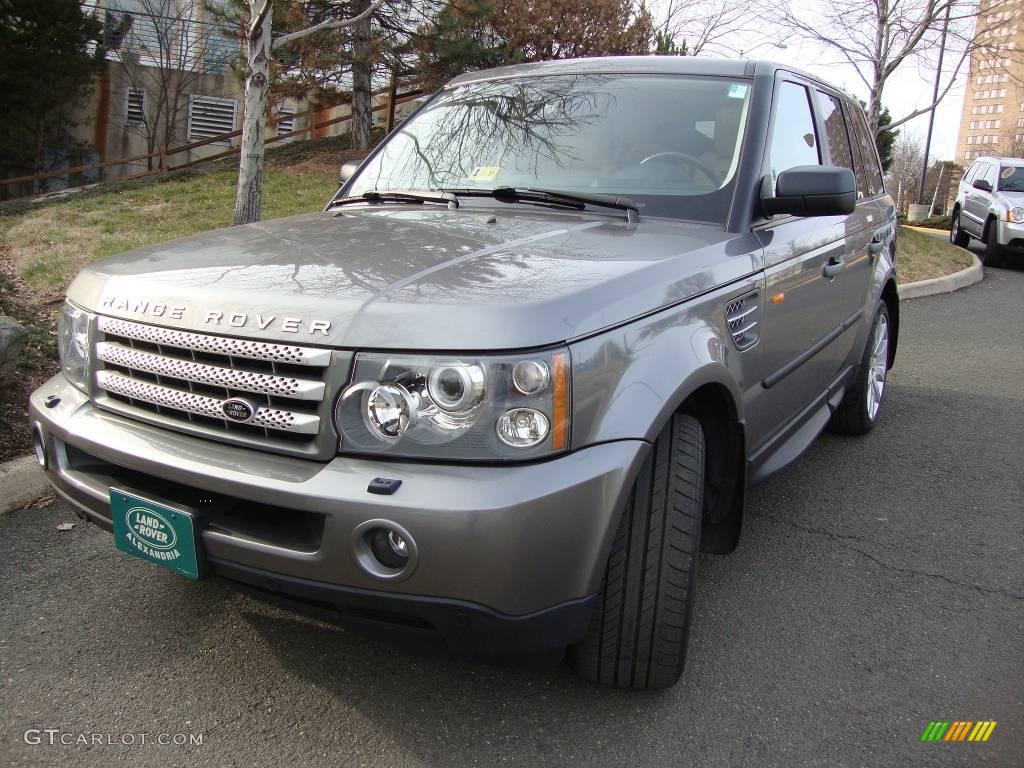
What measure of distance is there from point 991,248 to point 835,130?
1059 cm

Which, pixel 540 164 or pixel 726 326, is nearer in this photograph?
pixel 726 326

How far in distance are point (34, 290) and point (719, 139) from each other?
605 cm

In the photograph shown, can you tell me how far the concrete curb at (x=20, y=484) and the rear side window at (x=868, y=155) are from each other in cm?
421

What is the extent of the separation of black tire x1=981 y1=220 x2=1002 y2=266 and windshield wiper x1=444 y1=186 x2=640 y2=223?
39.0 ft

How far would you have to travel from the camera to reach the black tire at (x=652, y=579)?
6.97ft

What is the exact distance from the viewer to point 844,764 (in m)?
2.10

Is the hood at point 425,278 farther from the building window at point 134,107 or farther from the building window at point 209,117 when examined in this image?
the building window at point 209,117

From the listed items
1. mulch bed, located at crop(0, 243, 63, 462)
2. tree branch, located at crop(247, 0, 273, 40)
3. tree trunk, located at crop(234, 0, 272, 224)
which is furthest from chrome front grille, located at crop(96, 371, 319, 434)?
tree trunk, located at crop(234, 0, 272, 224)

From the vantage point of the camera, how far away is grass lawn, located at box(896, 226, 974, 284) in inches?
413

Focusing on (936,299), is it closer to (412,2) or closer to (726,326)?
(726,326)

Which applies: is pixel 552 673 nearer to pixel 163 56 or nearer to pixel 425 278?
pixel 425 278

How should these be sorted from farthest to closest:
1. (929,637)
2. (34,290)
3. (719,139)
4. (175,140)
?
(175,140) < (34,290) < (719,139) < (929,637)

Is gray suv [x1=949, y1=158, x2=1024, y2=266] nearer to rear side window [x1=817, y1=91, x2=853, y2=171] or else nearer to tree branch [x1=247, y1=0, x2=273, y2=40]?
rear side window [x1=817, y1=91, x2=853, y2=171]

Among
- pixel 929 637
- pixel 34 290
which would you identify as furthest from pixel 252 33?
pixel 929 637
